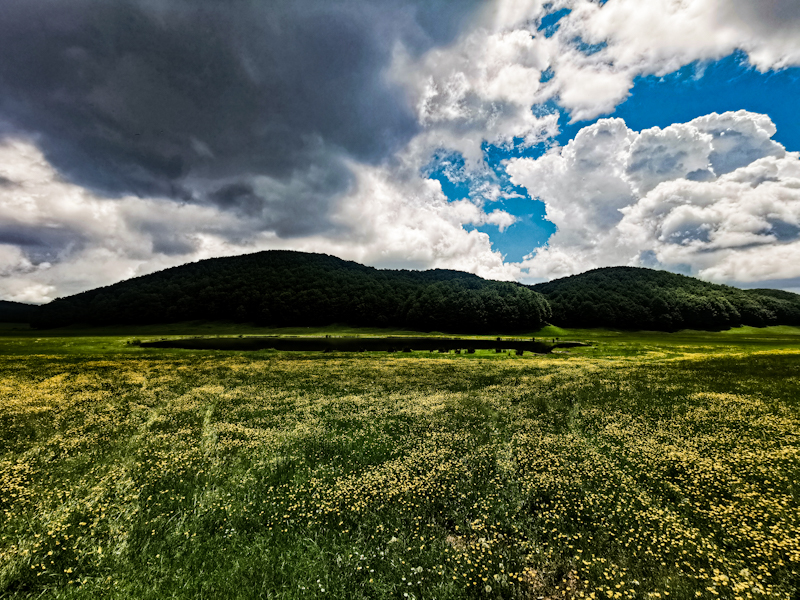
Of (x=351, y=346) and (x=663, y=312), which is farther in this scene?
(x=663, y=312)

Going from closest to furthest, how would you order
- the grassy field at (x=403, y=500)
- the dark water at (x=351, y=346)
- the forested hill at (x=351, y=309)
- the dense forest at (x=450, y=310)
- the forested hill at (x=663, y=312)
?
the grassy field at (x=403, y=500) → the dark water at (x=351, y=346) → the forested hill at (x=351, y=309) → the dense forest at (x=450, y=310) → the forested hill at (x=663, y=312)

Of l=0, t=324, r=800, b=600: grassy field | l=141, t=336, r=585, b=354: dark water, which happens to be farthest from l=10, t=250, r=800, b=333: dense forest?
l=0, t=324, r=800, b=600: grassy field

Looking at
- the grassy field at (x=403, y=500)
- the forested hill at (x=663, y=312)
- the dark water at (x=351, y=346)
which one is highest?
the forested hill at (x=663, y=312)

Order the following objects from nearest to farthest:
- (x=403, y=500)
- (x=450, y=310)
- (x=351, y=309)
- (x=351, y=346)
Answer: (x=403, y=500) → (x=351, y=346) → (x=450, y=310) → (x=351, y=309)

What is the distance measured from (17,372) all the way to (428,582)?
53.5 metres

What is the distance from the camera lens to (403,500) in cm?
1107

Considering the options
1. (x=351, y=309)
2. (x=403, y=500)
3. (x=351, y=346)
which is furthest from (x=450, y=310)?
(x=403, y=500)

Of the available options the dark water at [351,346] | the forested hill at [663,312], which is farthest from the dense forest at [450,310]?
the dark water at [351,346]

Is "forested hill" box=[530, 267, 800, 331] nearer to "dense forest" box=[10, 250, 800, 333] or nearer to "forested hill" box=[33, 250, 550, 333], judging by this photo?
"dense forest" box=[10, 250, 800, 333]

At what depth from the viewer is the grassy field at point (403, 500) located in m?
7.81

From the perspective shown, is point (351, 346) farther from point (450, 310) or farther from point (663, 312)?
point (663, 312)

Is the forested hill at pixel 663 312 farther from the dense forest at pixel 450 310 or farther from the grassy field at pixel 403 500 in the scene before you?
the grassy field at pixel 403 500

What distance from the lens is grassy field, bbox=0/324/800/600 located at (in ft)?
25.6

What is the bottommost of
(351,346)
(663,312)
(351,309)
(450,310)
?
(351,346)
